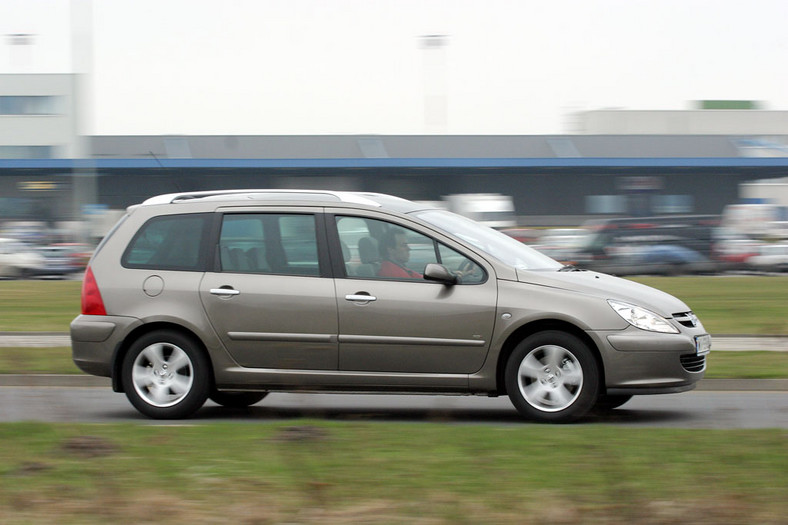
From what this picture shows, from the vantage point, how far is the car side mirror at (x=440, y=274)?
25.9 ft

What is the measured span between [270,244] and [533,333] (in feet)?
6.89

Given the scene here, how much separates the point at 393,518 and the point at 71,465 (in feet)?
7.01

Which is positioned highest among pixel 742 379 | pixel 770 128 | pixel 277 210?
pixel 770 128

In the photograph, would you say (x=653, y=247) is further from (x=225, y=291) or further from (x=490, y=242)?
(x=225, y=291)

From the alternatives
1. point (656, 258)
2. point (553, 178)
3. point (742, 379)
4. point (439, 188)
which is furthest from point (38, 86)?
point (742, 379)

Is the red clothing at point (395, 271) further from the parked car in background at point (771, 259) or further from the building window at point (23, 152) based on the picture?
the building window at point (23, 152)

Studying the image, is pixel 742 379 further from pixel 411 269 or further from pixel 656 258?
pixel 656 258

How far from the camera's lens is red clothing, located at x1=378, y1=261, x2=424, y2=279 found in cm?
805

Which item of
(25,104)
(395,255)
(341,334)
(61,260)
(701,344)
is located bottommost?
(61,260)

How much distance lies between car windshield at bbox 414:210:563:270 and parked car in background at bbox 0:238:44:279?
97.9 feet

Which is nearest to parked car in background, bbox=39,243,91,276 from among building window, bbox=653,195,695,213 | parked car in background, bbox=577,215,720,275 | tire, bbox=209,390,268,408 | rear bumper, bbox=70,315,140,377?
parked car in background, bbox=577,215,720,275

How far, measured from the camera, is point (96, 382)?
432 inches

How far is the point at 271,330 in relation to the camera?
816 cm

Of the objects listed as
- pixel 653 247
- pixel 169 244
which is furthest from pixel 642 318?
pixel 653 247
